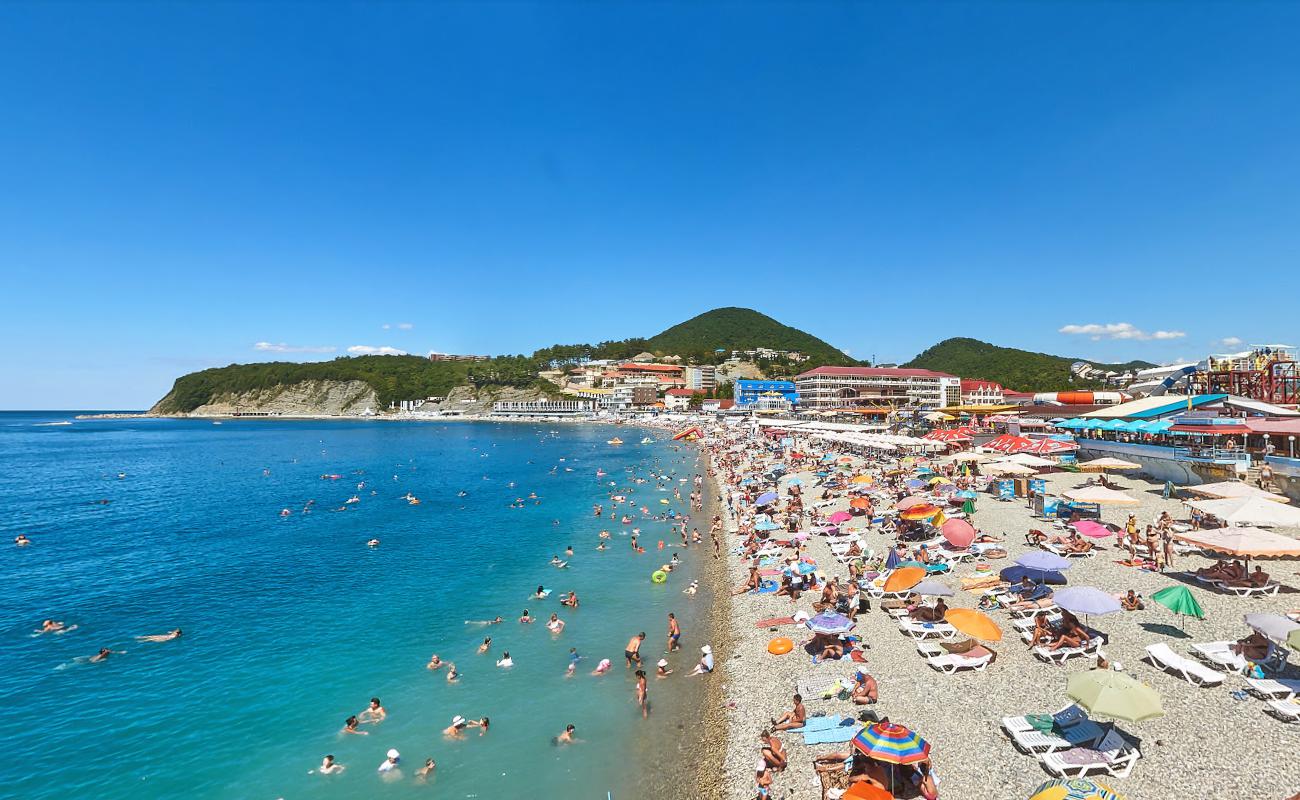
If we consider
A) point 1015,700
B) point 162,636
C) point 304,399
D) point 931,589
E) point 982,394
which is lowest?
point 162,636

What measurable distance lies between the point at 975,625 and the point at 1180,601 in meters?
4.11

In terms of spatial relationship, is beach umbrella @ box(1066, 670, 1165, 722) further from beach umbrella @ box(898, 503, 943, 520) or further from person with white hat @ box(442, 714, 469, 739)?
beach umbrella @ box(898, 503, 943, 520)

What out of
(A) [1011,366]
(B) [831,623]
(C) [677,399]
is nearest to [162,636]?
(B) [831,623]

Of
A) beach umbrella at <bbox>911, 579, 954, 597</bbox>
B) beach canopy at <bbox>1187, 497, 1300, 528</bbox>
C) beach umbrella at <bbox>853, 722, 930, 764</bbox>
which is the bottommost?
beach umbrella at <bbox>853, 722, 930, 764</bbox>

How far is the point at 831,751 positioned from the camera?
9.55 metres

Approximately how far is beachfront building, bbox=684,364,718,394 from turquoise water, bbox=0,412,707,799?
130 metres

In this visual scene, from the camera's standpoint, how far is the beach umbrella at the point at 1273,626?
956 centimetres

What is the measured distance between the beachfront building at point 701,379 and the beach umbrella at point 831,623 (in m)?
152

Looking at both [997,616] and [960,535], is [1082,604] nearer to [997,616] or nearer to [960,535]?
[997,616]

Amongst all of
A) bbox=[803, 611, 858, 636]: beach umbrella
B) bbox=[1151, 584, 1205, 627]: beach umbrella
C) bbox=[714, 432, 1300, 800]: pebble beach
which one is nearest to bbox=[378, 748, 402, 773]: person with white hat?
bbox=[714, 432, 1300, 800]: pebble beach

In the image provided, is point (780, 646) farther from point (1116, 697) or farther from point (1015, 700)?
point (1116, 697)

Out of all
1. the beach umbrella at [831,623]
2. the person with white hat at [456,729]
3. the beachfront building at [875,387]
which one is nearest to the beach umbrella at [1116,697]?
the beach umbrella at [831,623]

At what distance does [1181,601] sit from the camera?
11.2m

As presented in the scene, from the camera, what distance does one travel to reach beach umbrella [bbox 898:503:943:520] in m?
20.7
